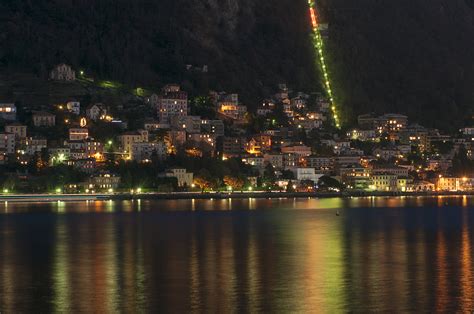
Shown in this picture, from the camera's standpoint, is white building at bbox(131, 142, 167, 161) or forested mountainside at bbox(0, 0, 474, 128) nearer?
white building at bbox(131, 142, 167, 161)

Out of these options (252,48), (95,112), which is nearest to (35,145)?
(95,112)

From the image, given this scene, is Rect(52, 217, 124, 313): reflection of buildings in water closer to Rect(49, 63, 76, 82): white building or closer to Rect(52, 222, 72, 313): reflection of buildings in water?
Rect(52, 222, 72, 313): reflection of buildings in water

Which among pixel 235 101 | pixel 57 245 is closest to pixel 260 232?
pixel 57 245

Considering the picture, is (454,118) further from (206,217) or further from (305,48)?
(206,217)

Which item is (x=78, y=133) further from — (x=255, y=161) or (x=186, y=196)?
(x=255, y=161)

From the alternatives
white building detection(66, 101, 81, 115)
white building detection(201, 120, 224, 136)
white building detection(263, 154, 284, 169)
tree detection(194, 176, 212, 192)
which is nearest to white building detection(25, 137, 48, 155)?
white building detection(66, 101, 81, 115)

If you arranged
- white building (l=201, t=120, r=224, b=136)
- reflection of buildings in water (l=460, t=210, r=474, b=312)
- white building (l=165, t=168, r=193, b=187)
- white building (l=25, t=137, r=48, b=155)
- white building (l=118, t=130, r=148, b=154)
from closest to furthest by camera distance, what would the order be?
reflection of buildings in water (l=460, t=210, r=474, b=312) < white building (l=165, t=168, r=193, b=187) < white building (l=25, t=137, r=48, b=155) < white building (l=118, t=130, r=148, b=154) < white building (l=201, t=120, r=224, b=136)
